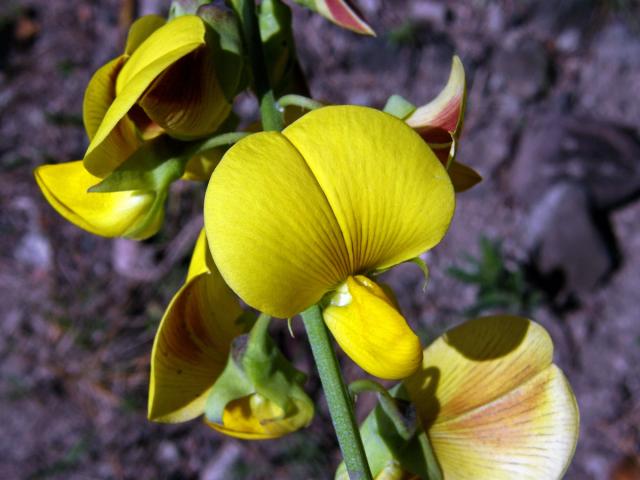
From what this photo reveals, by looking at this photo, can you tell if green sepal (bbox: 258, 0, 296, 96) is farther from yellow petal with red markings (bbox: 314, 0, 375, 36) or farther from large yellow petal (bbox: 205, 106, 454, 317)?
large yellow petal (bbox: 205, 106, 454, 317)

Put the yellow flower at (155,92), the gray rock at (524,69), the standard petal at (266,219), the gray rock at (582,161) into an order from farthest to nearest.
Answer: the gray rock at (524,69)
the gray rock at (582,161)
the yellow flower at (155,92)
the standard petal at (266,219)

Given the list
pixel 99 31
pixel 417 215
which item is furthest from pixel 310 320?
pixel 99 31

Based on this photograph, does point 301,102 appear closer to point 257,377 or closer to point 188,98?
point 188,98

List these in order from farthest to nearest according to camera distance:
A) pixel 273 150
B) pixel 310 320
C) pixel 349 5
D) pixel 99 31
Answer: pixel 99 31 < pixel 349 5 < pixel 310 320 < pixel 273 150

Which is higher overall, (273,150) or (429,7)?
(273,150)

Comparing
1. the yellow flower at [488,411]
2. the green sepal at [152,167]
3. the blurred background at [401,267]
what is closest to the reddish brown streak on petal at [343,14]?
the green sepal at [152,167]

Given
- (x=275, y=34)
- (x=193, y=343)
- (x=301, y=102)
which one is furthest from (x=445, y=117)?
(x=193, y=343)

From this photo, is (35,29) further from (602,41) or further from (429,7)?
(602,41)

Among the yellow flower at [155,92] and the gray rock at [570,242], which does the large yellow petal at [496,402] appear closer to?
the yellow flower at [155,92]
